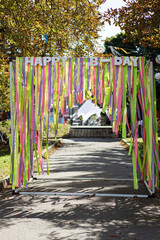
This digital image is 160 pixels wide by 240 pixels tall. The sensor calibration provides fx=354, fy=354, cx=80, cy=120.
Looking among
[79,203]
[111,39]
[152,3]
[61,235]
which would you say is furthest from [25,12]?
[111,39]

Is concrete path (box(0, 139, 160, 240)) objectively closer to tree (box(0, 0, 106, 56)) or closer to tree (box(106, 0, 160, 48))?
tree (box(106, 0, 160, 48))

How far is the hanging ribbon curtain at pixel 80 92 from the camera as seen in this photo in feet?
20.9

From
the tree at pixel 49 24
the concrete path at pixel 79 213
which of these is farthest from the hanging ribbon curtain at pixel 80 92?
the tree at pixel 49 24

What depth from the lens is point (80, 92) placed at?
21.9ft

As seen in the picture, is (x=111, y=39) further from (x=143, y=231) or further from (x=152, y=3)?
(x=143, y=231)

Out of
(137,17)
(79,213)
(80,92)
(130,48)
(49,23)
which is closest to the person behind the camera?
(79,213)

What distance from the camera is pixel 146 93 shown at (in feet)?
20.8

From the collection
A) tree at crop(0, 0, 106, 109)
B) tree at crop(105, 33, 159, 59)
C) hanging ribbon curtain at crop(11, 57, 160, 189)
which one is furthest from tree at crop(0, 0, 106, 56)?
tree at crop(105, 33, 159, 59)

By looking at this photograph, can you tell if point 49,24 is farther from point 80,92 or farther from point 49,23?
point 80,92

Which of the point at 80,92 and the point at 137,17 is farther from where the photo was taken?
the point at 137,17

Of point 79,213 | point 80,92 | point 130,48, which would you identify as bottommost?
point 79,213

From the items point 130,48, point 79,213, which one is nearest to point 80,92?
point 79,213

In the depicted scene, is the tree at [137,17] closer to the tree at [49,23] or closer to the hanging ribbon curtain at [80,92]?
the tree at [49,23]

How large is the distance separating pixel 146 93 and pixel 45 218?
Result: 2789 mm
